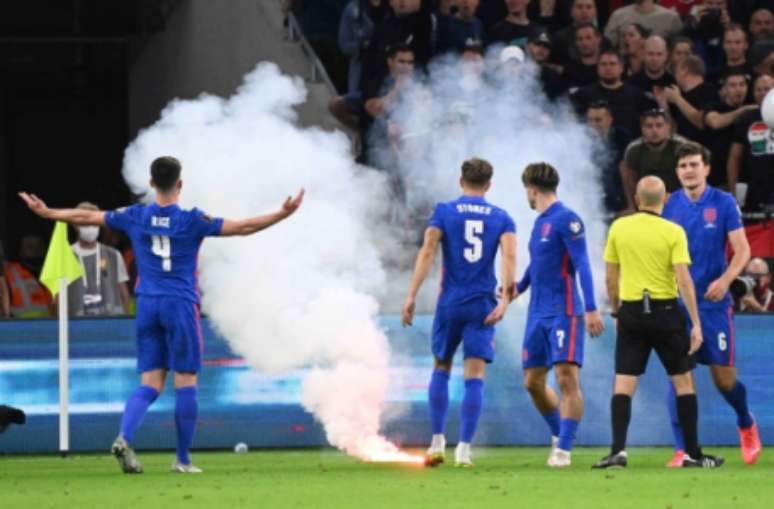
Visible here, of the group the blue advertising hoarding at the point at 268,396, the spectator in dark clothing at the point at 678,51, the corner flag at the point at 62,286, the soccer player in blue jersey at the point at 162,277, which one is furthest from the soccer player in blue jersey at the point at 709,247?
the spectator in dark clothing at the point at 678,51

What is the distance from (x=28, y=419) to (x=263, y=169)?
11.1 feet

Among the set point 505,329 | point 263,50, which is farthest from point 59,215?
point 263,50

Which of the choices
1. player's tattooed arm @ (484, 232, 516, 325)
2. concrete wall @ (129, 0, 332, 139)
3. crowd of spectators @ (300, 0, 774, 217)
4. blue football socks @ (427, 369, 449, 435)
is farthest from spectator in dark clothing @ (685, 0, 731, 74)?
blue football socks @ (427, 369, 449, 435)

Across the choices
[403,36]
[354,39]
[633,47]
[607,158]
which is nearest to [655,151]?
[607,158]

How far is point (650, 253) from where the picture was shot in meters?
14.2

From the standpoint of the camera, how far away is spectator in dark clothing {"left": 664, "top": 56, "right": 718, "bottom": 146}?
2102 cm

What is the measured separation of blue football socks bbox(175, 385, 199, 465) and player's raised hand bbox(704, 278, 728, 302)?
11.8 feet

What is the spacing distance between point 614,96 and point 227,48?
4.31m

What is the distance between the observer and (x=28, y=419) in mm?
17984

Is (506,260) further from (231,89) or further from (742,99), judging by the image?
(231,89)

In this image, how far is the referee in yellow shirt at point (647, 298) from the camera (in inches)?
559

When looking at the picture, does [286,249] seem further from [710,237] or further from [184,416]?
[710,237]

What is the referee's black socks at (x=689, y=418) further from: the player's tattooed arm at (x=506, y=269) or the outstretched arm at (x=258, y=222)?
the outstretched arm at (x=258, y=222)

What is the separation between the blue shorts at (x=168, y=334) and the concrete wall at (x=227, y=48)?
7430 mm
